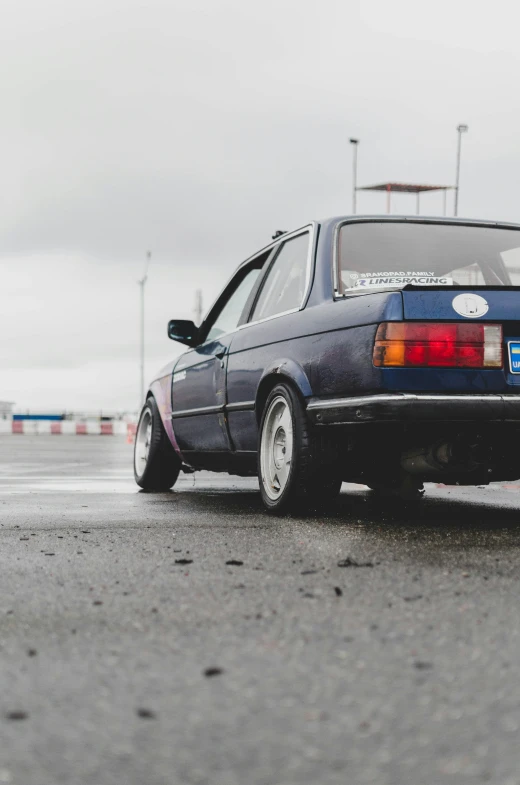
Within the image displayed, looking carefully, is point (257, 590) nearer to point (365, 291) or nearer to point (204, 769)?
point (204, 769)

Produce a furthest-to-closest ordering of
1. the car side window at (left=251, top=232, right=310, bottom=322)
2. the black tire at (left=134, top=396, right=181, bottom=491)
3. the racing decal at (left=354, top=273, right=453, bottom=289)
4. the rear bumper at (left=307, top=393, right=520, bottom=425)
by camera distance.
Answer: the black tire at (left=134, top=396, right=181, bottom=491), the car side window at (left=251, top=232, right=310, bottom=322), the racing decal at (left=354, top=273, right=453, bottom=289), the rear bumper at (left=307, top=393, right=520, bottom=425)

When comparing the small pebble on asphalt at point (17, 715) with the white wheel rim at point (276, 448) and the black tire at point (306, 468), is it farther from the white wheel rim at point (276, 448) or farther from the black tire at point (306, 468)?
the white wheel rim at point (276, 448)

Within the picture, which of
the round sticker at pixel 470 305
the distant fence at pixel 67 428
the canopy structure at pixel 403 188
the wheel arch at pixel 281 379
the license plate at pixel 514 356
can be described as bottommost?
the distant fence at pixel 67 428

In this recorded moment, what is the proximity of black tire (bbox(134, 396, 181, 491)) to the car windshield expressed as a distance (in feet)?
9.71

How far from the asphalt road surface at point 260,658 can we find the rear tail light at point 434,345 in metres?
0.79

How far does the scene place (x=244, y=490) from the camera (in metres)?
8.45

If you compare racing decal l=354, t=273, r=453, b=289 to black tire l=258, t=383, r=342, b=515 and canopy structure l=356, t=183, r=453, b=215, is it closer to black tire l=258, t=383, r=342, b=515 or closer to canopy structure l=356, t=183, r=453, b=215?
black tire l=258, t=383, r=342, b=515

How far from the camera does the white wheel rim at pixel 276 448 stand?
5.33m

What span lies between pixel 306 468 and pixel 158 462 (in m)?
3.10

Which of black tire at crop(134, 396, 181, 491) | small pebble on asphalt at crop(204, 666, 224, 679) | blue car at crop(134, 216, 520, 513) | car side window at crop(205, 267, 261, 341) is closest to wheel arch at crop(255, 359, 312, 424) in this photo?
blue car at crop(134, 216, 520, 513)

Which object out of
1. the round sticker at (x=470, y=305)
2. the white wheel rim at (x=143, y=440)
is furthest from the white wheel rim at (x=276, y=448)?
the white wheel rim at (x=143, y=440)

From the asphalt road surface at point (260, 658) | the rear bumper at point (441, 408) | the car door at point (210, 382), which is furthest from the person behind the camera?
the car door at point (210, 382)

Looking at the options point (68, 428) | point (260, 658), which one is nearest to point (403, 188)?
point (68, 428)

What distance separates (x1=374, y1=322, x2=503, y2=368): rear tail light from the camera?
14.8 ft
